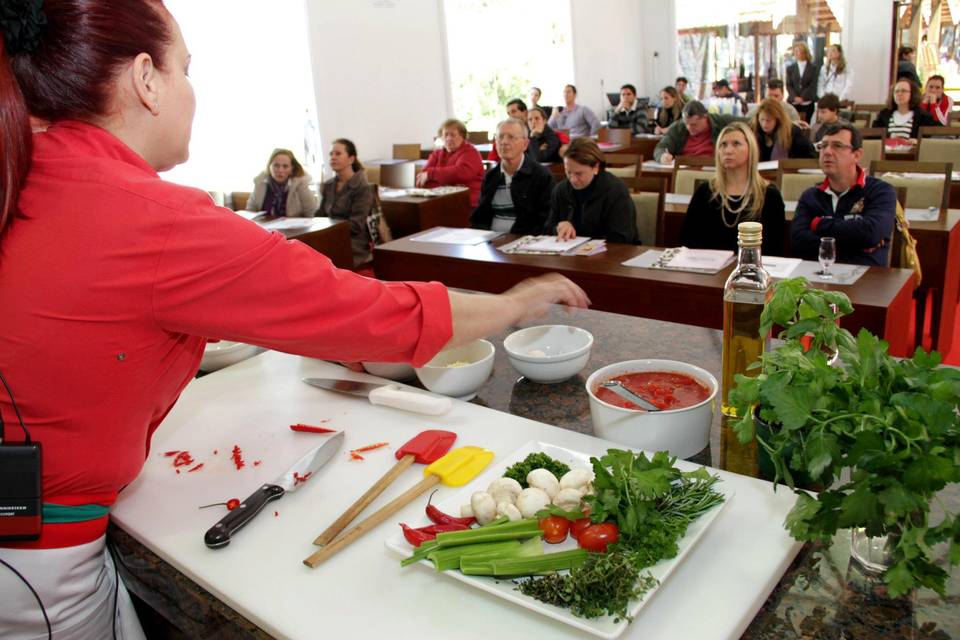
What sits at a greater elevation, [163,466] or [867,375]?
[867,375]

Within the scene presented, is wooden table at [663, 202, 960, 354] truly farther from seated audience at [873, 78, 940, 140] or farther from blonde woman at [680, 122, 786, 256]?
seated audience at [873, 78, 940, 140]

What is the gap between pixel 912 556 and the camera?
74 centimetres

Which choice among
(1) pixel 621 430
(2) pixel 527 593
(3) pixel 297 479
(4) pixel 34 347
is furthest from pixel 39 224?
(1) pixel 621 430

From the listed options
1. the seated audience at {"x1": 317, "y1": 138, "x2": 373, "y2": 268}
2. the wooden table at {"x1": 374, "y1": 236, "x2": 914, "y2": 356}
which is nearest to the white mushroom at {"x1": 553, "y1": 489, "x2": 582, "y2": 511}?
the wooden table at {"x1": 374, "y1": 236, "x2": 914, "y2": 356}

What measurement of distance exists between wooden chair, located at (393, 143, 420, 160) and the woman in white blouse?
18.7ft

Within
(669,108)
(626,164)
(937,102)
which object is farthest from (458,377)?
(669,108)

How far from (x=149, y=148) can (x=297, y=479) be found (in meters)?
0.52

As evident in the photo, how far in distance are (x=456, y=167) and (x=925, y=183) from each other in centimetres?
356

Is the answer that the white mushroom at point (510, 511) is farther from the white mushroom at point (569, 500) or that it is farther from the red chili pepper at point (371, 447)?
the red chili pepper at point (371, 447)

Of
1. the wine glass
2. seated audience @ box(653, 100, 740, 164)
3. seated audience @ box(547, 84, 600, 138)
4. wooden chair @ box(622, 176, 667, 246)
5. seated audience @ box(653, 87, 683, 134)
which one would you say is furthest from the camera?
seated audience @ box(547, 84, 600, 138)

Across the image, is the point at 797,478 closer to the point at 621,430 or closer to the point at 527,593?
the point at 621,430

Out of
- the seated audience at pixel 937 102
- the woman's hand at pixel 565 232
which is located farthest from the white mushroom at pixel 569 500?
the seated audience at pixel 937 102

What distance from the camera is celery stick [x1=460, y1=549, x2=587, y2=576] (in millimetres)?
873

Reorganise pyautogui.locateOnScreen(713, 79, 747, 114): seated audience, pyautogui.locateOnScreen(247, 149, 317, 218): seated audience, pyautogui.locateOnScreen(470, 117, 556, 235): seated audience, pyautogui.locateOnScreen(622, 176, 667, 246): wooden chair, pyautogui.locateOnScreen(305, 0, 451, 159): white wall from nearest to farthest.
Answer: pyautogui.locateOnScreen(622, 176, 667, 246): wooden chair → pyautogui.locateOnScreen(470, 117, 556, 235): seated audience → pyautogui.locateOnScreen(247, 149, 317, 218): seated audience → pyautogui.locateOnScreen(305, 0, 451, 159): white wall → pyautogui.locateOnScreen(713, 79, 747, 114): seated audience
